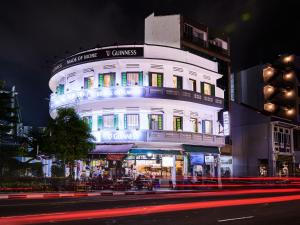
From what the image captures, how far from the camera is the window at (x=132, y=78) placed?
40.2 m

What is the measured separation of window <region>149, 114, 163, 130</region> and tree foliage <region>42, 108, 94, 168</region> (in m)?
6.14

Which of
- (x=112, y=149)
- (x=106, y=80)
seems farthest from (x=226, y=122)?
(x=112, y=149)

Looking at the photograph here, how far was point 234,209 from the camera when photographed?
1848cm

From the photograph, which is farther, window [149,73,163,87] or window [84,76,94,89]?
window [84,76,94,89]

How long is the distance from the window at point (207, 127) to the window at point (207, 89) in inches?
115

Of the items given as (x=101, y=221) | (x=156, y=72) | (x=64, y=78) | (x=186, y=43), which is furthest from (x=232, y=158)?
(x=101, y=221)

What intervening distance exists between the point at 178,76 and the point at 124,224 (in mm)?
30020

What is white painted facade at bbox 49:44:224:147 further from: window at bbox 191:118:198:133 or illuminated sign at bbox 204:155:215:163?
illuminated sign at bbox 204:155:215:163

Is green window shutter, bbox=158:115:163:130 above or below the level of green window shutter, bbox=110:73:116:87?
below

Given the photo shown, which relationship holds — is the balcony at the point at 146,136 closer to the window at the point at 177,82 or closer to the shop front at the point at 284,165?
the window at the point at 177,82

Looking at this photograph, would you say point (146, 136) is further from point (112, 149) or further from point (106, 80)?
point (106, 80)

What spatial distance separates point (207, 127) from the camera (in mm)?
45188

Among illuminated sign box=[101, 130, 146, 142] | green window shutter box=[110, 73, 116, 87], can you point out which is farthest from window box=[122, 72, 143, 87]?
illuminated sign box=[101, 130, 146, 142]

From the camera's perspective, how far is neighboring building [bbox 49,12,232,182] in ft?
128
